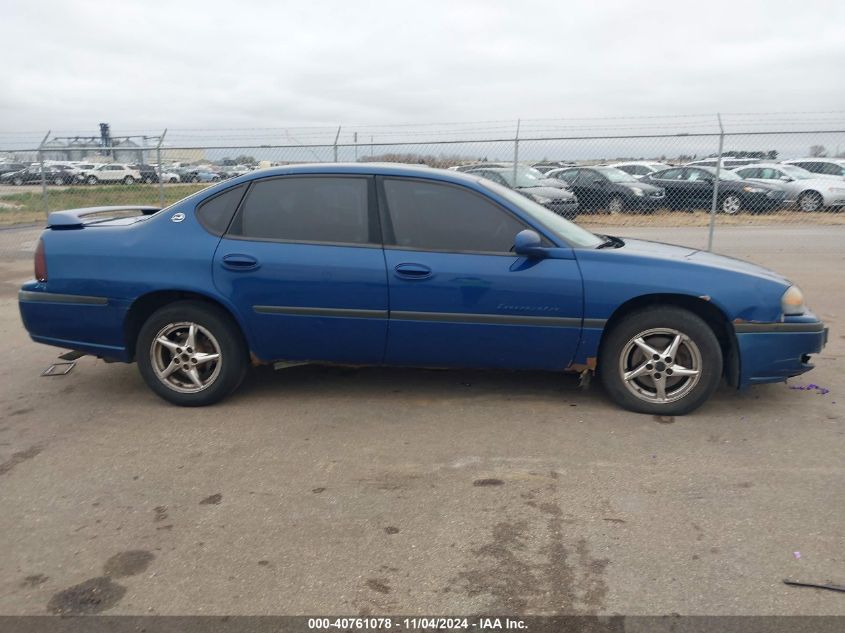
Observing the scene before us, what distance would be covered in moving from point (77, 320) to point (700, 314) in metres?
3.92

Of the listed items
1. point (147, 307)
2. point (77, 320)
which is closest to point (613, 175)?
point (147, 307)

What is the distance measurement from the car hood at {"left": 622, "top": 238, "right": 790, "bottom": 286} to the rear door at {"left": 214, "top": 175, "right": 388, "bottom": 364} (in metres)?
1.66

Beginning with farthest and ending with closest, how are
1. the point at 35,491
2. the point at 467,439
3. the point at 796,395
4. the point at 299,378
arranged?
the point at 299,378 < the point at 796,395 < the point at 467,439 < the point at 35,491

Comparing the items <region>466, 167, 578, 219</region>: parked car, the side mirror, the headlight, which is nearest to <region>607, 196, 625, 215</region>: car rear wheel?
<region>466, 167, 578, 219</region>: parked car

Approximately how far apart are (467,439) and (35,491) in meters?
2.22

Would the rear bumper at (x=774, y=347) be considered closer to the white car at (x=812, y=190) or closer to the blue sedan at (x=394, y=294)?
the blue sedan at (x=394, y=294)

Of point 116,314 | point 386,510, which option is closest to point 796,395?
point 386,510

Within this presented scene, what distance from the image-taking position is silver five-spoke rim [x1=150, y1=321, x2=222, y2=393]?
4453 mm

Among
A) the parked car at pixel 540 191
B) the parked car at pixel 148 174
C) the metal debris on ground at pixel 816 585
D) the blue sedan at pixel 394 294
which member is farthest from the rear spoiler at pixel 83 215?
the parked car at pixel 148 174

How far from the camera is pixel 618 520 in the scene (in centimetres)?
312

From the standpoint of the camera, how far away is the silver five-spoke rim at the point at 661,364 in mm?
4211

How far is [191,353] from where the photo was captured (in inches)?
176

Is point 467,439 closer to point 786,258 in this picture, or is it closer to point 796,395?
point 796,395

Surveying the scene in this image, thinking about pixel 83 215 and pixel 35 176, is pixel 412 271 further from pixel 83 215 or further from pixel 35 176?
pixel 35 176
